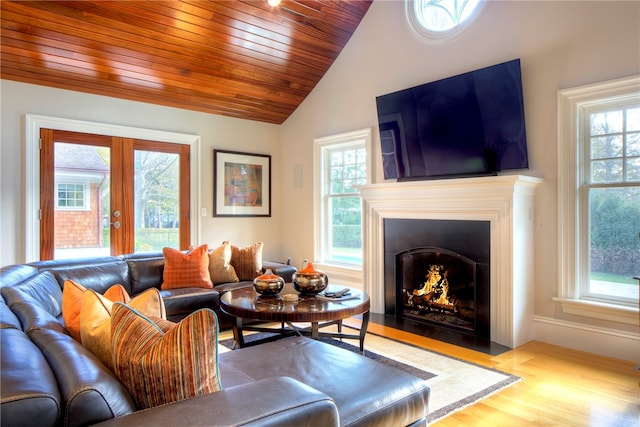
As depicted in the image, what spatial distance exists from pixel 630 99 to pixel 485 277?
5.71ft

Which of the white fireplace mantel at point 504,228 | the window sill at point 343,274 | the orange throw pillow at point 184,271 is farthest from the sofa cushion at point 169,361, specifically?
the window sill at point 343,274

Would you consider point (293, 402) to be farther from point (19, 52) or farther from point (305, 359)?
point (19, 52)

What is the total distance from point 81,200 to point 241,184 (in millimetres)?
2034

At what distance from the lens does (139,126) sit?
481 cm

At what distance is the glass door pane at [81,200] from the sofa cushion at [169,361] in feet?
12.6

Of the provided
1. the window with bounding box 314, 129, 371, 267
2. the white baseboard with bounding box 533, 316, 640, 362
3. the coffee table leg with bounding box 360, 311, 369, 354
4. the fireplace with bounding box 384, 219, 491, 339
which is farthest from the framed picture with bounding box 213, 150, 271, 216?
the white baseboard with bounding box 533, 316, 640, 362

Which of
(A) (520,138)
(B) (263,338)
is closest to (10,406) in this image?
(B) (263,338)

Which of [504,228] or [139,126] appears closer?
[504,228]

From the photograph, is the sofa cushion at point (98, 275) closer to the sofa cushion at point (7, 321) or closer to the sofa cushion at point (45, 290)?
the sofa cushion at point (45, 290)

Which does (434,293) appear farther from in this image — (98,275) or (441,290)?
(98,275)

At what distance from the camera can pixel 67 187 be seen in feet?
14.2

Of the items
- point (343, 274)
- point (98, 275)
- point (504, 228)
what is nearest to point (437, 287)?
point (504, 228)

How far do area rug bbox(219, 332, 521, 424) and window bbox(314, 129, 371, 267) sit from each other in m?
1.86

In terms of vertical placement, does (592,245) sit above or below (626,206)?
below
